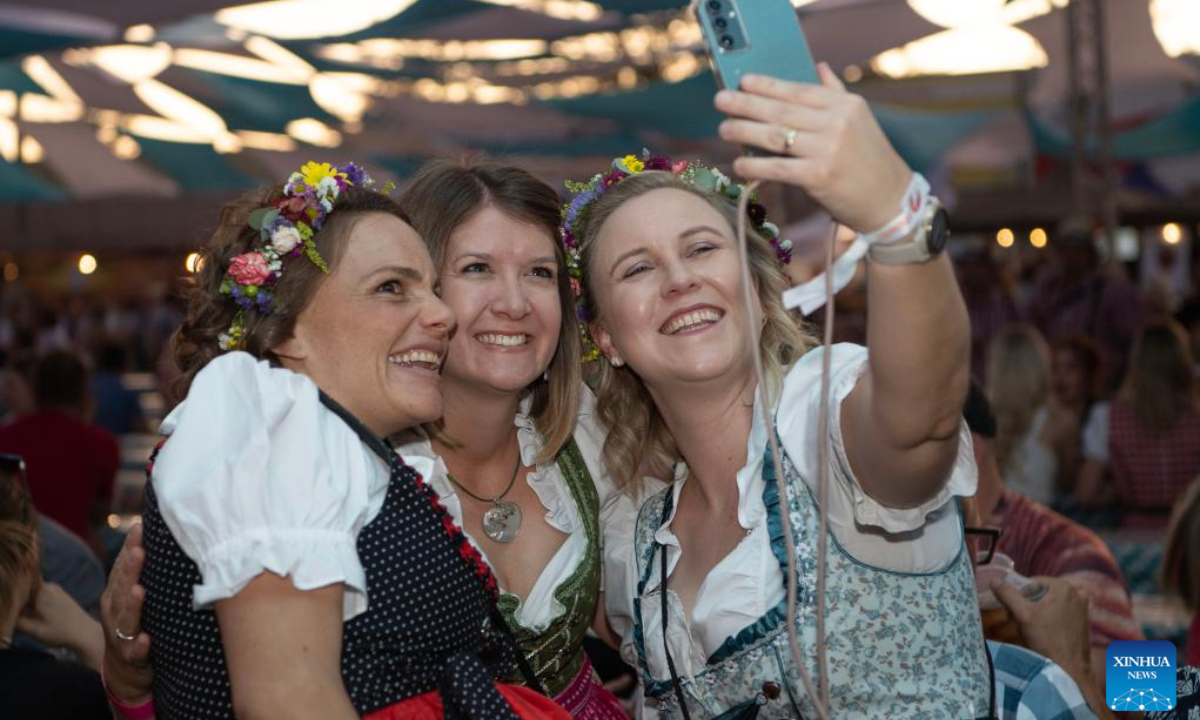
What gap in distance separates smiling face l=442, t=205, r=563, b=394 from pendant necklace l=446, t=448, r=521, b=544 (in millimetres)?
201

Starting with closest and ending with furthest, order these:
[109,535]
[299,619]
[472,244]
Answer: [299,619], [472,244], [109,535]

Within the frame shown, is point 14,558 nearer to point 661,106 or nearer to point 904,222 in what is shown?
point 904,222

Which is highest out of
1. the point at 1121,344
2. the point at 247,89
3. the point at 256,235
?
the point at 256,235

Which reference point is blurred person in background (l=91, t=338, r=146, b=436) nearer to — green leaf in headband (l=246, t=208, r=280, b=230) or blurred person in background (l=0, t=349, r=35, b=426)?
blurred person in background (l=0, t=349, r=35, b=426)

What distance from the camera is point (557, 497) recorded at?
2.37m

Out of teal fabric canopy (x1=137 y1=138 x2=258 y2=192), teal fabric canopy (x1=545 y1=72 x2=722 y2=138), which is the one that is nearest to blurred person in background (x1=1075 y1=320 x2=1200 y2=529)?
teal fabric canopy (x1=545 y1=72 x2=722 y2=138)

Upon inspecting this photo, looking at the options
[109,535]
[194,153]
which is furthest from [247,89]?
[109,535]

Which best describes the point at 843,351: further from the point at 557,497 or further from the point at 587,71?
the point at 587,71

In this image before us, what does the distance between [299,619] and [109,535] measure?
3.97m

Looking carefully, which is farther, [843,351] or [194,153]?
[194,153]

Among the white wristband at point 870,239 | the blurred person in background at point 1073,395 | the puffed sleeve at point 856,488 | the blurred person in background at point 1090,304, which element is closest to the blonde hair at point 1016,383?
the blurred person in background at point 1073,395

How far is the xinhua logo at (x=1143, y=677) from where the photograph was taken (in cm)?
200

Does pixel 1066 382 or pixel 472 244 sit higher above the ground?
pixel 472 244

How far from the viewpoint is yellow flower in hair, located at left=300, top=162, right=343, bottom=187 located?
6.00 feet
